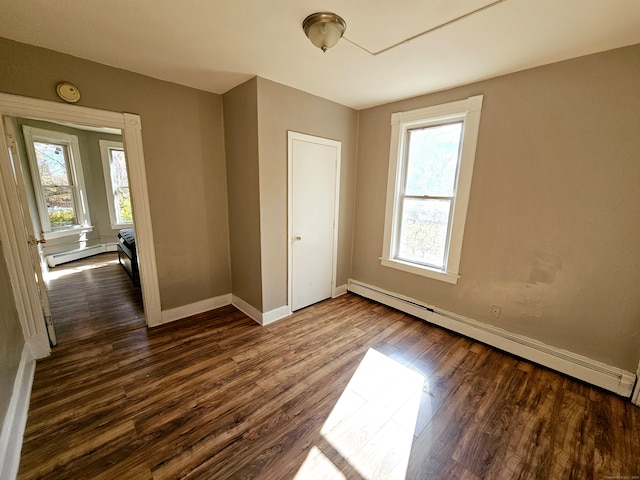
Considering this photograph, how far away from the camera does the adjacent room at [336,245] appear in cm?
148

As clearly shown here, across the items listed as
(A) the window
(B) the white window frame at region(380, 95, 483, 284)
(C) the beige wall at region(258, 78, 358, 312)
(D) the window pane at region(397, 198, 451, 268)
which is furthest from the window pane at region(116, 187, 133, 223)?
(D) the window pane at region(397, 198, 451, 268)

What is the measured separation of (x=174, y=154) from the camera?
8.50ft

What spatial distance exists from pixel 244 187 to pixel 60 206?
457 cm

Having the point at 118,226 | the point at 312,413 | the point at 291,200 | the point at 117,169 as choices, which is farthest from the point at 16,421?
the point at 117,169

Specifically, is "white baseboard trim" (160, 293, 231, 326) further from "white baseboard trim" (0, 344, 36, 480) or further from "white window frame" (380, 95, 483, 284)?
"white window frame" (380, 95, 483, 284)

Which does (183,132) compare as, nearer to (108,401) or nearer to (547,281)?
(108,401)

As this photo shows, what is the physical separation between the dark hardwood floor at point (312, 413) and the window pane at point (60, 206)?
3.78m

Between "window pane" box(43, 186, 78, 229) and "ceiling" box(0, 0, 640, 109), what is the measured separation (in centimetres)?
390

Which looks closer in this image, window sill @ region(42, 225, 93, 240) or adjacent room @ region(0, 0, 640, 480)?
adjacent room @ region(0, 0, 640, 480)

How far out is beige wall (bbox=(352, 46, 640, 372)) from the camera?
1.80m

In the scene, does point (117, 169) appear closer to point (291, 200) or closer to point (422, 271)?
point (291, 200)

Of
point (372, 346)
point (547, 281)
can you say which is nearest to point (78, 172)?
point (372, 346)

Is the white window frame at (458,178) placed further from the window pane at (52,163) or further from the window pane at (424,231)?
the window pane at (52,163)

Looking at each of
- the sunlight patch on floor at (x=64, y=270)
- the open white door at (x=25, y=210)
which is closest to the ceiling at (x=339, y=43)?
the open white door at (x=25, y=210)
